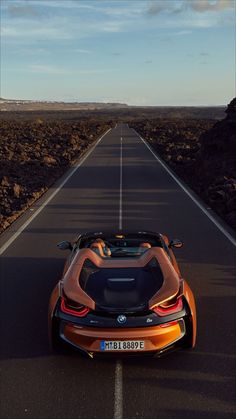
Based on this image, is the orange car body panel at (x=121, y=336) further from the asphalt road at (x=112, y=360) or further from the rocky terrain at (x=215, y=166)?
the rocky terrain at (x=215, y=166)

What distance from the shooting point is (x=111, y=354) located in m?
5.90

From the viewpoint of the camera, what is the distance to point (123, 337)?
229 inches

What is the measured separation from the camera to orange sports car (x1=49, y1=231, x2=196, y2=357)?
231 inches

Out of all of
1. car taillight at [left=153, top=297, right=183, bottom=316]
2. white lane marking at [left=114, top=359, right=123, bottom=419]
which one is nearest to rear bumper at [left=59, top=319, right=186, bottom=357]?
car taillight at [left=153, top=297, right=183, bottom=316]

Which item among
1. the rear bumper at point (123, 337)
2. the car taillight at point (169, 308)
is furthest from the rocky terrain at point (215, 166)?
the rear bumper at point (123, 337)

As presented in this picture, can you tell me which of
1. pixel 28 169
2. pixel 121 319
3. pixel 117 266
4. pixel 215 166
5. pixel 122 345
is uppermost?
pixel 215 166

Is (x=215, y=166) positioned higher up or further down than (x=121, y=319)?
higher up

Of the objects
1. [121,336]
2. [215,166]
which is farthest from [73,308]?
[215,166]

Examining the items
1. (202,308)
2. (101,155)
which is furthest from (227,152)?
(202,308)

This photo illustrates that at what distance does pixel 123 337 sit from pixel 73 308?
70cm

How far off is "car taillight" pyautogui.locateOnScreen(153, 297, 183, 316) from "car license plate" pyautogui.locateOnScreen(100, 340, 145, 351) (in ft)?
1.33

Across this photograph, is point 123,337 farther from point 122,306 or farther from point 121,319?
point 122,306

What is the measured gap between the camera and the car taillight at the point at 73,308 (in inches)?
237

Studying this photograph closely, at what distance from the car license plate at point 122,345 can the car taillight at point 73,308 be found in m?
0.40
